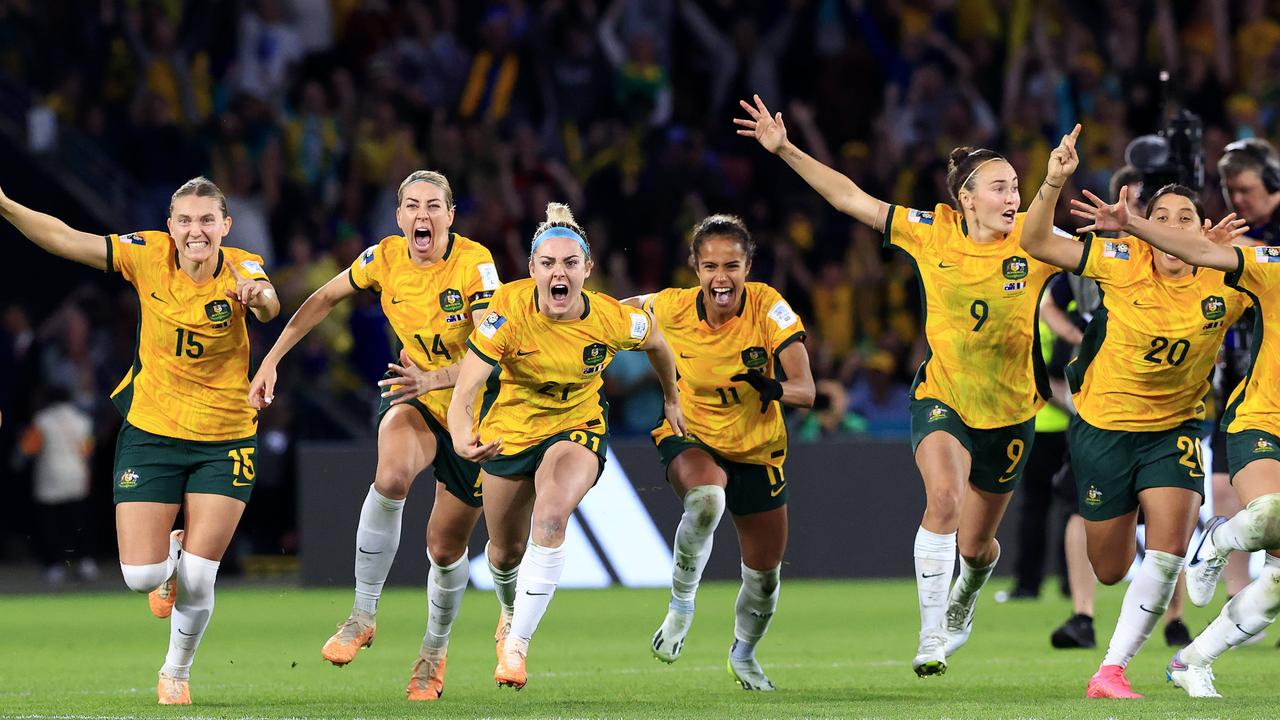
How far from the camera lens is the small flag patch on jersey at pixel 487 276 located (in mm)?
9727

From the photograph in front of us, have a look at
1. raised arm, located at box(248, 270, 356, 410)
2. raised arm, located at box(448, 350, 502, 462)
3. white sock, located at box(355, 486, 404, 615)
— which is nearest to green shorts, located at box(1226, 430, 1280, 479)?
raised arm, located at box(448, 350, 502, 462)

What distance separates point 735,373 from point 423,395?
4.91 ft

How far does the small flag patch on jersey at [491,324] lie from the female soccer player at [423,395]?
607mm

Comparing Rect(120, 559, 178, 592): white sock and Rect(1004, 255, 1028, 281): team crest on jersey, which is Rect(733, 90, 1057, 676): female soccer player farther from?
Rect(120, 559, 178, 592): white sock

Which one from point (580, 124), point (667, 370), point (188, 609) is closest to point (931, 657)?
point (667, 370)

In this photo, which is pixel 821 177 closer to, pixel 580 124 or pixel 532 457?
pixel 532 457

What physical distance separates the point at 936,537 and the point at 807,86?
12.3 metres

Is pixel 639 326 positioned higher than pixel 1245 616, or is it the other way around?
pixel 639 326

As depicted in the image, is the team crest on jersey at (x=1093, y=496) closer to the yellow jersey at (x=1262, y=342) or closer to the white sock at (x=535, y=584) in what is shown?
the yellow jersey at (x=1262, y=342)

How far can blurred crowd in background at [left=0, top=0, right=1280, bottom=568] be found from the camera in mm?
18328

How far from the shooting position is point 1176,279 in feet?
29.7

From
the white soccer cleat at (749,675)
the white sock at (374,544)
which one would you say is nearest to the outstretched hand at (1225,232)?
the white soccer cleat at (749,675)

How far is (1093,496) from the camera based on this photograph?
927 centimetres

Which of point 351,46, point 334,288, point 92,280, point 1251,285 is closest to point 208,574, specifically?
point 334,288
